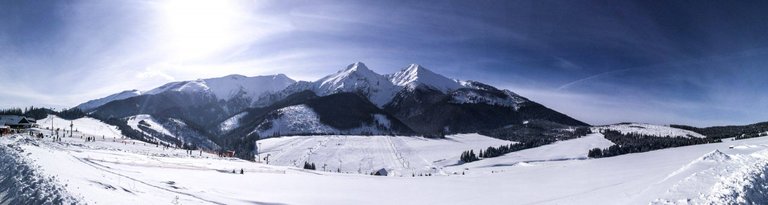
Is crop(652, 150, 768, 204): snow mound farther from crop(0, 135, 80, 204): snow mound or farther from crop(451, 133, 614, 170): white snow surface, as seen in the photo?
crop(451, 133, 614, 170): white snow surface

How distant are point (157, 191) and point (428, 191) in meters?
19.3

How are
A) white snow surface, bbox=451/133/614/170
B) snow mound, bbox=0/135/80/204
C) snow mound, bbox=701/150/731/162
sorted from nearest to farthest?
snow mound, bbox=0/135/80/204 < snow mound, bbox=701/150/731/162 < white snow surface, bbox=451/133/614/170

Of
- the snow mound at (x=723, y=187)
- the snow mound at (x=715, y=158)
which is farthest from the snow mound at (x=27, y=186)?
the snow mound at (x=715, y=158)

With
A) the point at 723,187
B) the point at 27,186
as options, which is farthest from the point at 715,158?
the point at 27,186

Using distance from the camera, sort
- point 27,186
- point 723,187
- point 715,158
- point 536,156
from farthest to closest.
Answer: point 536,156
point 715,158
point 723,187
point 27,186

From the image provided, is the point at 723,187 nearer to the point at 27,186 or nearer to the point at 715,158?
the point at 715,158

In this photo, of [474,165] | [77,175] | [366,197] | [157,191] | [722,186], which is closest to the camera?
[77,175]

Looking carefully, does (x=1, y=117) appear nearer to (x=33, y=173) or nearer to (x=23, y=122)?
(x=23, y=122)

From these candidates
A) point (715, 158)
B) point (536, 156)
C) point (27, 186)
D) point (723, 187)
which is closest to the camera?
point (27, 186)

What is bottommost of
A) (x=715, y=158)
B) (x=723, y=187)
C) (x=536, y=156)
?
(x=536, y=156)

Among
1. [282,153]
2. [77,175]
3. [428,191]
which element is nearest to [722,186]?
[428,191]

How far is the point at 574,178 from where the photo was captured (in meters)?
37.4

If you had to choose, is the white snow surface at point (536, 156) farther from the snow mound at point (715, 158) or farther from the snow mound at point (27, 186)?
the snow mound at point (27, 186)

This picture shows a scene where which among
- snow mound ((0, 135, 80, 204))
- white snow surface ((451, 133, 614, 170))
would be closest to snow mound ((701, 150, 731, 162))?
snow mound ((0, 135, 80, 204))
